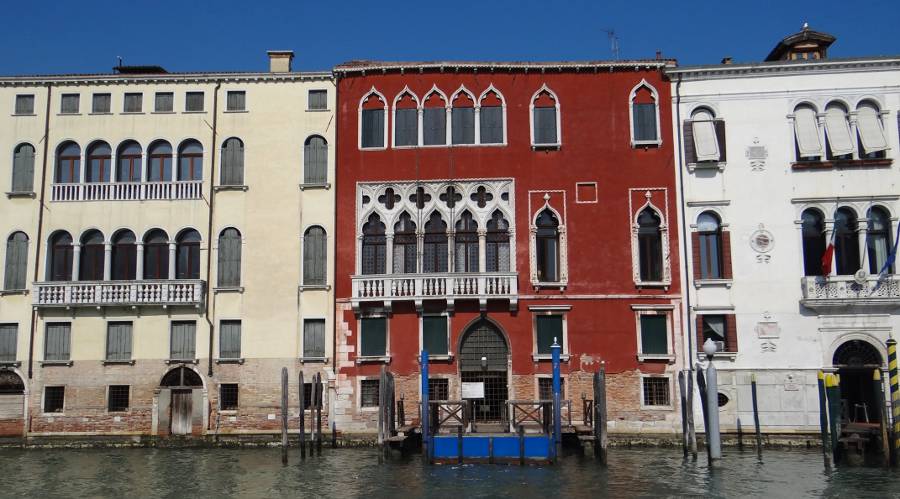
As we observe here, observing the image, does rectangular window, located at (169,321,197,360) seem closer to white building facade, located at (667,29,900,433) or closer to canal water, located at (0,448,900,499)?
canal water, located at (0,448,900,499)

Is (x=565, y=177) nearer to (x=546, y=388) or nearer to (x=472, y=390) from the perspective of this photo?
(x=546, y=388)

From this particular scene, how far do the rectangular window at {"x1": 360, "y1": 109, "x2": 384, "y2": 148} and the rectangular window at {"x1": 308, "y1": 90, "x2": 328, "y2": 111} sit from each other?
4.34ft

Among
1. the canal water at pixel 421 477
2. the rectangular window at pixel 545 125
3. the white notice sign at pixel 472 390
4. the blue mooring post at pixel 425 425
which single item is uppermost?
the rectangular window at pixel 545 125

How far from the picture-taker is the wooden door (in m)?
27.1

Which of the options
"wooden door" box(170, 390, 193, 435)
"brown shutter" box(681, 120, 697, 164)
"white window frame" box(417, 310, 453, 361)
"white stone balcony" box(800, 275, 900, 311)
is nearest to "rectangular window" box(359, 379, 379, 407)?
"white window frame" box(417, 310, 453, 361)

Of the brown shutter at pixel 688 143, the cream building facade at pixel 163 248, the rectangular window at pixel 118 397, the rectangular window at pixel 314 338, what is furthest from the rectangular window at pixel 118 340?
the brown shutter at pixel 688 143

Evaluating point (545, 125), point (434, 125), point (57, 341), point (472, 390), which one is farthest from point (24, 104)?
point (472, 390)

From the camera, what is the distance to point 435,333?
27141 mm

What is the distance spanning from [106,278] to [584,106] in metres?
15.7

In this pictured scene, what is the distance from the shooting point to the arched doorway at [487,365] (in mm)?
26812

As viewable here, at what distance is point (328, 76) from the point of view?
92.7ft

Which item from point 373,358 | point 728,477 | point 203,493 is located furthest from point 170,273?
point 728,477

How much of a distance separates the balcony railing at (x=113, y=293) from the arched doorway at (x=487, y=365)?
8.28 m

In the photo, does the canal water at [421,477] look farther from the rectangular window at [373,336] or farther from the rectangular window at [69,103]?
the rectangular window at [69,103]
